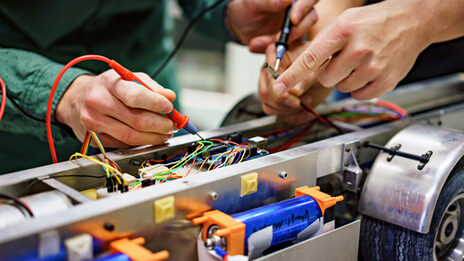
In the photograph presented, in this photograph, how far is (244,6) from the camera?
1.37 m

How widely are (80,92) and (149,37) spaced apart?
0.66 meters

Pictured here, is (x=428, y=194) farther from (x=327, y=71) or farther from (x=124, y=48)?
(x=124, y=48)

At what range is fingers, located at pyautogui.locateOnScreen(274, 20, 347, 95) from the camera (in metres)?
0.88

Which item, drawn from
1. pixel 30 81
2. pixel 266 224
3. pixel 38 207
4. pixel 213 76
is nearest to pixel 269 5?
pixel 30 81

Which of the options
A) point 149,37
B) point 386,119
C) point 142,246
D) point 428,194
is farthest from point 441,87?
point 142,246

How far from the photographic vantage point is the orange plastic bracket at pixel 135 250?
0.54 m

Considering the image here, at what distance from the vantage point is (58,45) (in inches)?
52.0

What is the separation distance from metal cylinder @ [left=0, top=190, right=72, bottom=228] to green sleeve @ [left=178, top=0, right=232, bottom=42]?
104cm

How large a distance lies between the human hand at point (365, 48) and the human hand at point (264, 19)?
0.23 m

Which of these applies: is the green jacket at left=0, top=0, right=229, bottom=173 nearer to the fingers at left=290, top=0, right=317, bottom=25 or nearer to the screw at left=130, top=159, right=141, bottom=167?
the screw at left=130, top=159, right=141, bottom=167

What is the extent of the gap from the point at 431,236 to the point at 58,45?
3.73 ft

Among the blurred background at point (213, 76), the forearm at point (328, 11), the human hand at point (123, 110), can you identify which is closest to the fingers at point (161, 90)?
the human hand at point (123, 110)

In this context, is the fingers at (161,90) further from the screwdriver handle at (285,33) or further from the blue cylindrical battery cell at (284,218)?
the screwdriver handle at (285,33)

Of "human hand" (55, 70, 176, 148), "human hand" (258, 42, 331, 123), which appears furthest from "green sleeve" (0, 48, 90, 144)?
"human hand" (258, 42, 331, 123)
